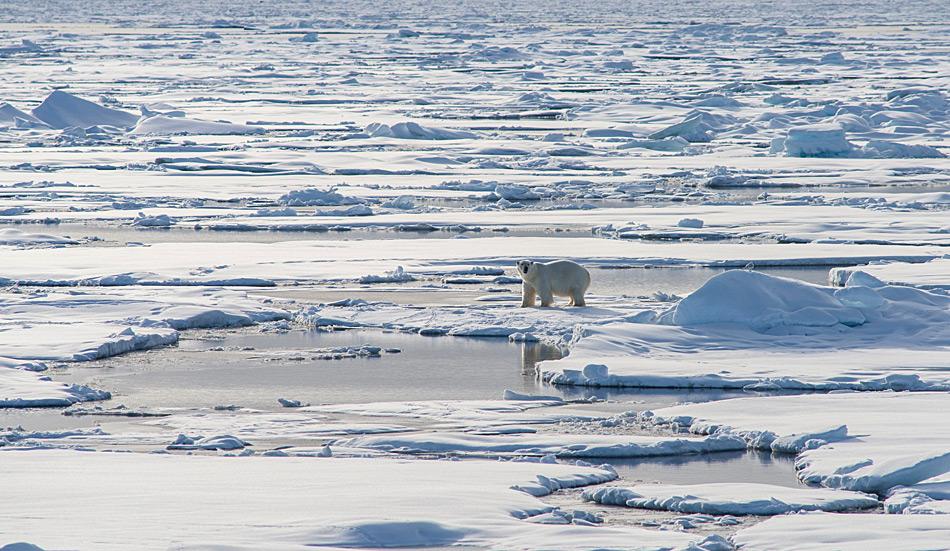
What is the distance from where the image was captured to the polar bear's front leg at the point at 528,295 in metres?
9.23

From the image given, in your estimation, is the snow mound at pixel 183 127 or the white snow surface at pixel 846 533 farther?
the snow mound at pixel 183 127

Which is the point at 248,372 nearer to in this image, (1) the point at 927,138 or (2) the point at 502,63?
(1) the point at 927,138

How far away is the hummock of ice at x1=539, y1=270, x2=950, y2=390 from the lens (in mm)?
7195

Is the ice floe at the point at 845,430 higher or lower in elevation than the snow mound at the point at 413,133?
lower

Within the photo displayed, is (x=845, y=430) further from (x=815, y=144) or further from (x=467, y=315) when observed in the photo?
(x=815, y=144)

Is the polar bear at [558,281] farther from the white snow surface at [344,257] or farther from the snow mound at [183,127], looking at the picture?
the snow mound at [183,127]

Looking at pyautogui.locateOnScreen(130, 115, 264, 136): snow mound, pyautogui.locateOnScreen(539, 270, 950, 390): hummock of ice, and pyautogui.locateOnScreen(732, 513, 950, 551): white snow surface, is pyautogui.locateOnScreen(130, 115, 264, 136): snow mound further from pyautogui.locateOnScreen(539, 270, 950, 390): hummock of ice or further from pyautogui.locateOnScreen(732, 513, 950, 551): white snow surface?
pyautogui.locateOnScreen(732, 513, 950, 551): white snow surface

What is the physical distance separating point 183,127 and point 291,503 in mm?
19246

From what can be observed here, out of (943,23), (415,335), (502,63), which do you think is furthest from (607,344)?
(943,23)

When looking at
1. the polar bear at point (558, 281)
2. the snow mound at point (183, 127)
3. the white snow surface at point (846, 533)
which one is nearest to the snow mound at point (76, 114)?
the snow mound at point (183, 127)

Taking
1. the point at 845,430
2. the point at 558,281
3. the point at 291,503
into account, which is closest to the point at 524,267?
the point at 558,281

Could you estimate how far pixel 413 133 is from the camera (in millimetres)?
22172

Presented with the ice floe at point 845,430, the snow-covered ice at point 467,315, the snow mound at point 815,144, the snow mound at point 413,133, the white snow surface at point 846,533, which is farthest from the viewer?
the snow mound at point 413,133

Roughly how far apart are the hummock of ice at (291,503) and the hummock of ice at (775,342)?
188 centimetres
